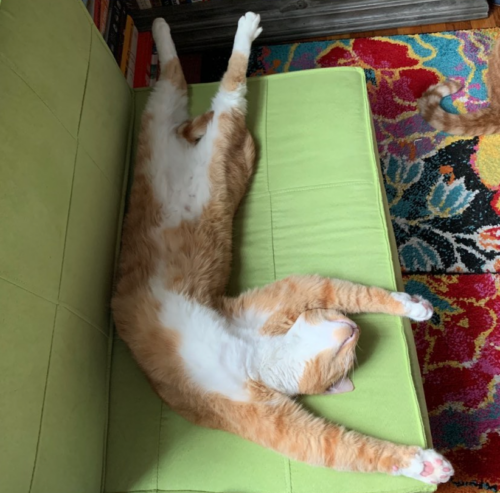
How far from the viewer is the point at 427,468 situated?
49.8 inches

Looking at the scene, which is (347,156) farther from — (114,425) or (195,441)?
(114,425)

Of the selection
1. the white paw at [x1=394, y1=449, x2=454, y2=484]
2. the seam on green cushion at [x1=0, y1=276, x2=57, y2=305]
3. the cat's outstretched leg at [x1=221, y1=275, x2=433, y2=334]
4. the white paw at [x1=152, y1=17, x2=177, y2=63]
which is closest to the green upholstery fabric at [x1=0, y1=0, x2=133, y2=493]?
the seam on green cushion at [x1=0, y1=276, x2=57, y2=305]

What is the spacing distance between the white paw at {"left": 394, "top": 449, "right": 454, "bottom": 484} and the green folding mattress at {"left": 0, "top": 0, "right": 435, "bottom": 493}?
35 mm

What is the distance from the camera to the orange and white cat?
4.48ft

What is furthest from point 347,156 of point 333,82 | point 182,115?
point 182,115

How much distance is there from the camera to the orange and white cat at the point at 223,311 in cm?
136

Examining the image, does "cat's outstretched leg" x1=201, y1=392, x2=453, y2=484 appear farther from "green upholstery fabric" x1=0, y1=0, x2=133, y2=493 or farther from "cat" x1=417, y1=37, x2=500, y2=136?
"cat" x1=417, y1=37, x2=500, y2=136

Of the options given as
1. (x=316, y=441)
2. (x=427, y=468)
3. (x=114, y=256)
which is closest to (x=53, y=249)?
(x=114, y=256)

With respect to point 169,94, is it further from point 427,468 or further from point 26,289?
point 427,468

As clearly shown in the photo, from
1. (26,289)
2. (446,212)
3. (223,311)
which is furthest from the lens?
(446,212)

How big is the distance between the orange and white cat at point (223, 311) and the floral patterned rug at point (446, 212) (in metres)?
0.55

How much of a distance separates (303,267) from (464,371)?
87 centimetres

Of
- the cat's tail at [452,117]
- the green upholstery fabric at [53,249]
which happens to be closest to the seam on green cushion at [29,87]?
the green upholstery fabric at [53,249]

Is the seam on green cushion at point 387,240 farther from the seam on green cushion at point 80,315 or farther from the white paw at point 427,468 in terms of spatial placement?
the seam on green cushion at point 80,315
